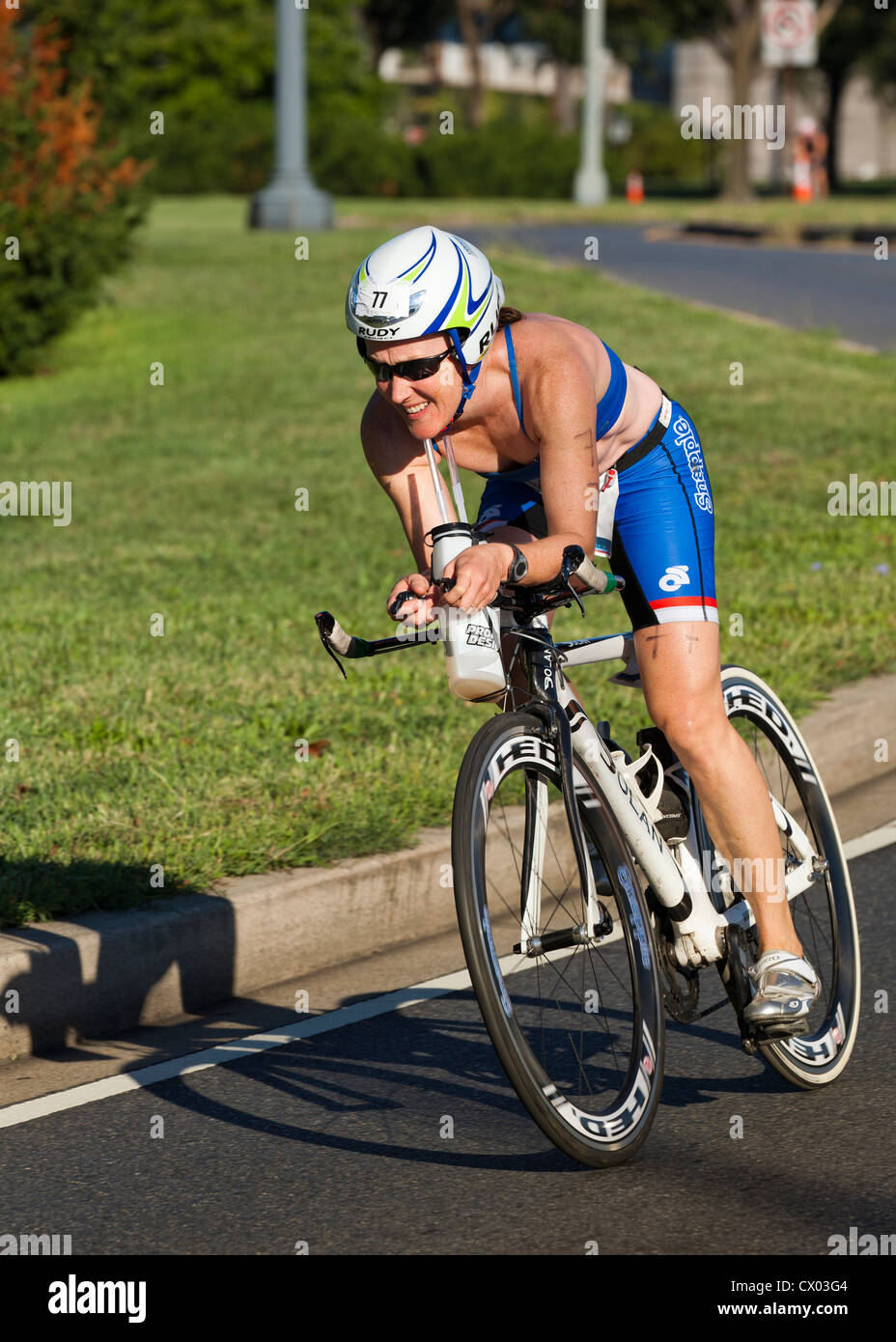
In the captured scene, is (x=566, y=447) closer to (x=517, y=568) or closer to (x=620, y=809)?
(x=517, y=568)

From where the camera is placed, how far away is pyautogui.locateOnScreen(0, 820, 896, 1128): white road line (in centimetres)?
450

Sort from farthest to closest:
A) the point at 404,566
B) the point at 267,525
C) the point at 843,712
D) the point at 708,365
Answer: the point at 708,365 < the point at 267,525 < the point at 404,566 < the point at 843,712

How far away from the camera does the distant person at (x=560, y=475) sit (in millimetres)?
3629

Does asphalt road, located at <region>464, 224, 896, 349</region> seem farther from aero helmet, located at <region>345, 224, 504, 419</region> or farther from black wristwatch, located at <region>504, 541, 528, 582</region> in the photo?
black wristwatch, located at <region>504, 541, 528, 582</region>

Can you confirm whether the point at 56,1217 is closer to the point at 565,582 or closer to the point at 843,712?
the point at 565,582

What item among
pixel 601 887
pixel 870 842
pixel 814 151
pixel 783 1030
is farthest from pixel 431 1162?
pixel 814 151

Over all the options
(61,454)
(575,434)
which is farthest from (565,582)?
(61,454)

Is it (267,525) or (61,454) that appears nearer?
(267,525)

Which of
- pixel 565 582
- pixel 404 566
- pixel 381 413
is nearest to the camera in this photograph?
pixel 565 582

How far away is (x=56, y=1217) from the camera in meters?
3.91

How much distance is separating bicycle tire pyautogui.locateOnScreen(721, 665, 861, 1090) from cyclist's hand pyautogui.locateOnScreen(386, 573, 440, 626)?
3.95ft

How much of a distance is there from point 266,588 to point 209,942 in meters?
4.34

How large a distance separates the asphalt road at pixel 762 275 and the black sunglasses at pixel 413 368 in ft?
47.8

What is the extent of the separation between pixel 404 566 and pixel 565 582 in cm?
631
